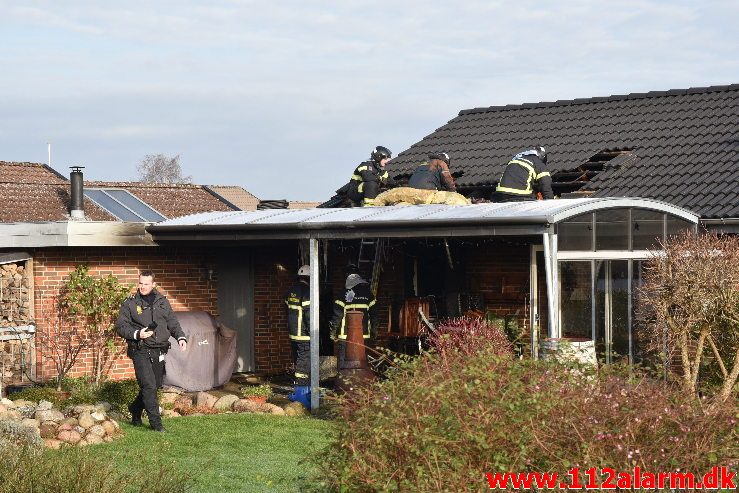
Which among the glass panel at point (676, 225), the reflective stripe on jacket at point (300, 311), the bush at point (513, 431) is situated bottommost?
the bush at point (513, 431)

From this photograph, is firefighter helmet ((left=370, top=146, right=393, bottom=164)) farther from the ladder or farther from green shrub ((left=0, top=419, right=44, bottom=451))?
green shrub ((left=0, top=419, right=44, bottom=451))

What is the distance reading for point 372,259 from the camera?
66.8ft

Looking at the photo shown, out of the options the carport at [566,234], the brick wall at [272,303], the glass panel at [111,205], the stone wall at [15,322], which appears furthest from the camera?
the brick wall at [272,303]

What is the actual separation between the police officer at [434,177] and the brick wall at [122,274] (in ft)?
11.9

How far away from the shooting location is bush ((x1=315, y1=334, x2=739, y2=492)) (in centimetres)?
765

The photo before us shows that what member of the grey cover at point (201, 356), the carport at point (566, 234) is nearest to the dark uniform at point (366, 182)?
the carport at point (566, 234)

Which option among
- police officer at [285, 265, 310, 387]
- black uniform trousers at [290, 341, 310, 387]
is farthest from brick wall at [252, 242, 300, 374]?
black uniform trousers at [290, 341, 310, 387]

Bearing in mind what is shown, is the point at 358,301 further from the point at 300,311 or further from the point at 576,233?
the point at 576,233

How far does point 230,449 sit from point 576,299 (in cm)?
533

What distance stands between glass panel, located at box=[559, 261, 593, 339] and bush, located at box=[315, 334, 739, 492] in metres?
7.74

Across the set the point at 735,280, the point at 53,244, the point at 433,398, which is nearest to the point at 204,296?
the point at 53,244

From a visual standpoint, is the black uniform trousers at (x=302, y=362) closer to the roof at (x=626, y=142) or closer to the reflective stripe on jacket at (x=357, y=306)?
the reflective stripe on jacket at (x=357, y=306)

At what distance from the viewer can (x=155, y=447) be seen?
1322 centimetres

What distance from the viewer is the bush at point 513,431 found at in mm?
7652
